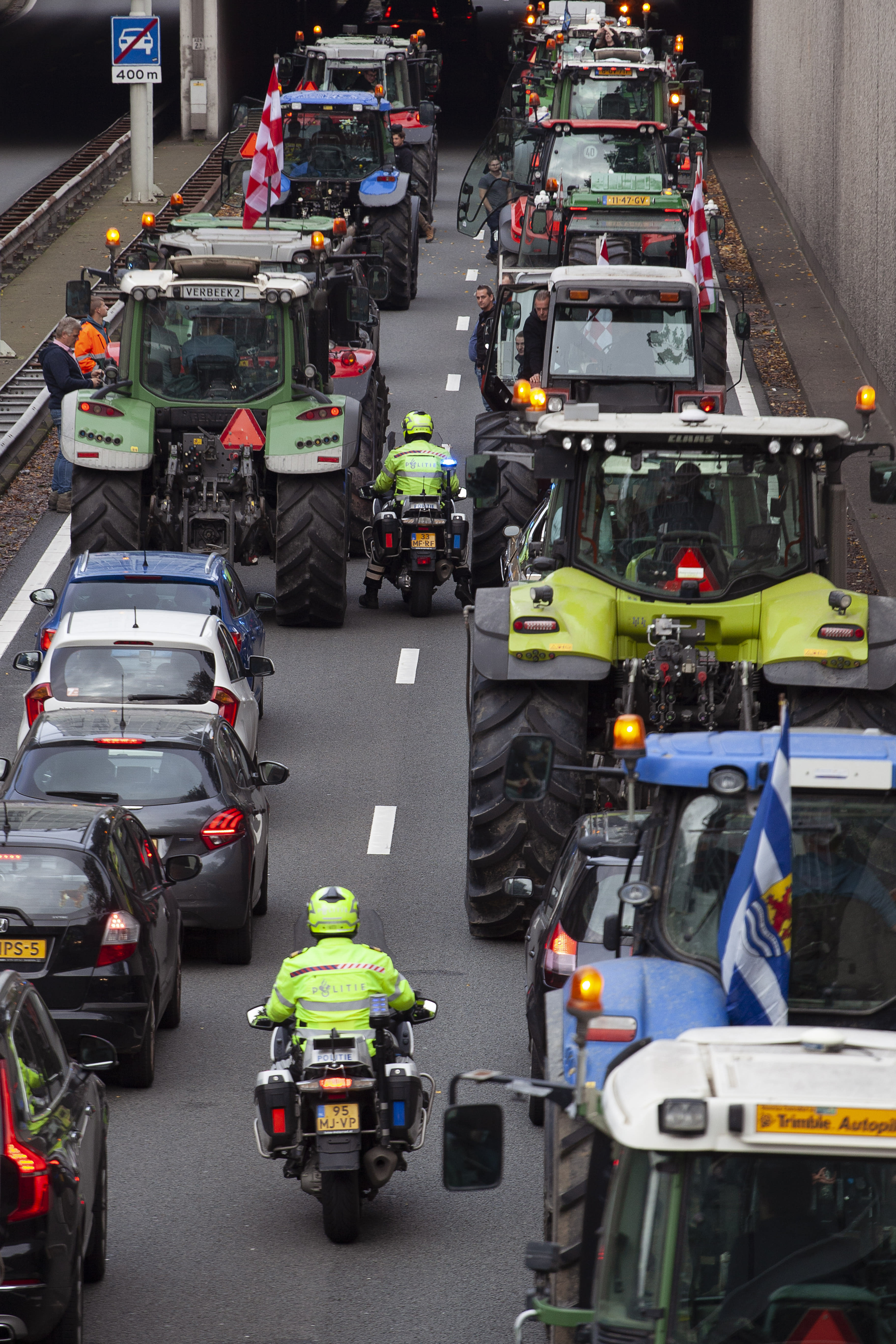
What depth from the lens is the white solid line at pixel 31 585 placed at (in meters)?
21.3

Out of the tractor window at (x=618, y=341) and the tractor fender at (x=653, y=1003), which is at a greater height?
the tractor fender at (x=653, y=1003)

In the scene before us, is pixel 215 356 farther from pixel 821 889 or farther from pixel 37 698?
pixel 821 889

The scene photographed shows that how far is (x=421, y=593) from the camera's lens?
21.9m

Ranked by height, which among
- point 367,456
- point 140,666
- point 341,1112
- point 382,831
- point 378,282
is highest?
point 378,282

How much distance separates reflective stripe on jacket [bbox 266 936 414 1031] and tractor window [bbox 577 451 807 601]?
352cm

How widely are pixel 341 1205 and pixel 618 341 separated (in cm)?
1190

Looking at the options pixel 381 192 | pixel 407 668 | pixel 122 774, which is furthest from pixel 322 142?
pixel 122 774

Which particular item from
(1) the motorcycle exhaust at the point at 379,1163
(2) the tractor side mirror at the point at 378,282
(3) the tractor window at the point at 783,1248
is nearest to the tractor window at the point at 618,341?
(2) the tractor side mirror at the point at 378,282

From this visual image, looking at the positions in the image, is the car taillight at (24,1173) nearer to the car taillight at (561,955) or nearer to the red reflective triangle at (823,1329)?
the car taillight at (561,955)

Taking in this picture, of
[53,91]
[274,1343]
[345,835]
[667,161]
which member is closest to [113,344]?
[667,161]

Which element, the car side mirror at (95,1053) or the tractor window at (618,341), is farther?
the tractor window at (618,341)

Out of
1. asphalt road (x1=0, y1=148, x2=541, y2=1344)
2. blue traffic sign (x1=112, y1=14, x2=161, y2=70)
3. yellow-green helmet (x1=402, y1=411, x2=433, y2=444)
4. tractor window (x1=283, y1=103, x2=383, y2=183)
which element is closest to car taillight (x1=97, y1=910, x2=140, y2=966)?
asphalt road (x1=0, y1=148, x2=541, y2=1344)

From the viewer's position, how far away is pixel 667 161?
29.4 meters

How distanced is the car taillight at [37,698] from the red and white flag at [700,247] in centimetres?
887
